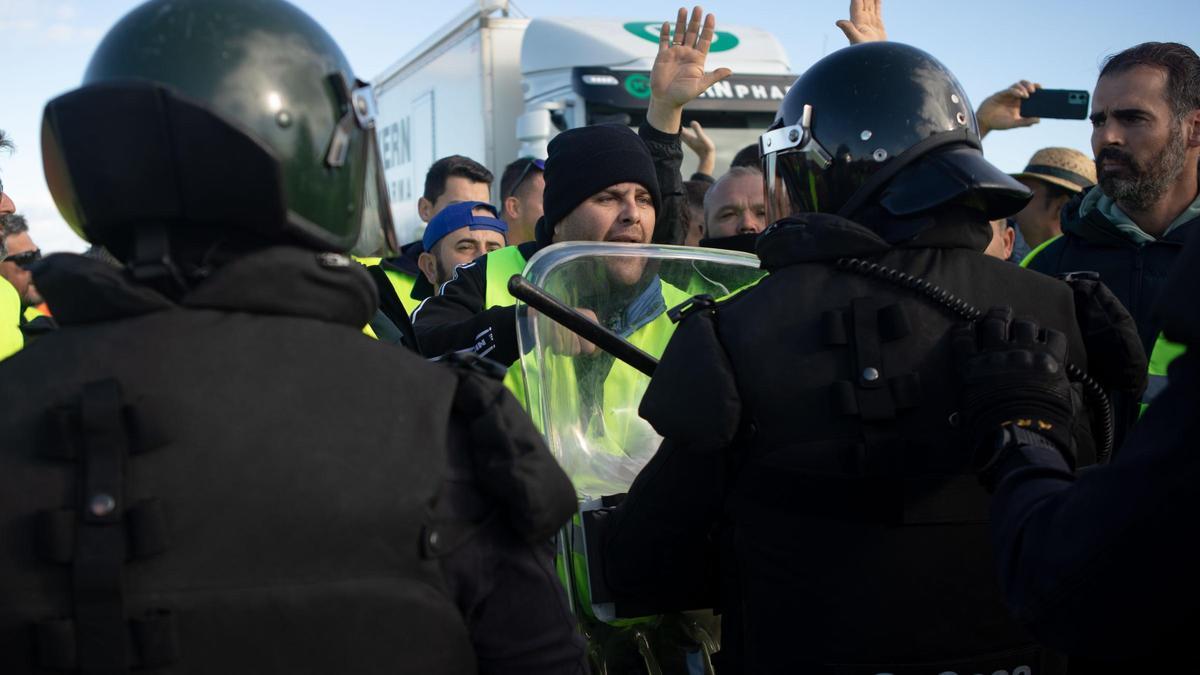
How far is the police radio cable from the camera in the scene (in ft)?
6.49

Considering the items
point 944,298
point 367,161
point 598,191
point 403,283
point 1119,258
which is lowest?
point 403,283

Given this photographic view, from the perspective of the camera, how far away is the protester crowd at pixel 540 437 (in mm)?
1240

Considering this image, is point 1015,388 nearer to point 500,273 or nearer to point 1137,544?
point 1137,544

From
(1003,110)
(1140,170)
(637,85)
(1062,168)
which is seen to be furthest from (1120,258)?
(637,85)

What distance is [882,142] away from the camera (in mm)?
2213

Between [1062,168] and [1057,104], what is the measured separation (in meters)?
1.14

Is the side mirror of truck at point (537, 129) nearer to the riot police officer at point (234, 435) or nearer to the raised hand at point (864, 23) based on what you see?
the raised hand at point (864, 23)

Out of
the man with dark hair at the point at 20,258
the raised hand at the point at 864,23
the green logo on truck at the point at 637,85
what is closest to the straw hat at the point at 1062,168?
the raised hand at the point at 864,23

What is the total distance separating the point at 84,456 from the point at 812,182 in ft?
5.35

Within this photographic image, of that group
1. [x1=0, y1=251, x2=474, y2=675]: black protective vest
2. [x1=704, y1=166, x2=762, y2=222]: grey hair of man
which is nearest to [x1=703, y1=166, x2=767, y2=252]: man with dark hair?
[x1=704, y1=166, x2=762, y2=222]: grey hair of man

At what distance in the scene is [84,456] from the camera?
1229 millimetres

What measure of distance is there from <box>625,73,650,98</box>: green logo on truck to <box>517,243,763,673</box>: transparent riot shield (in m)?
6.03

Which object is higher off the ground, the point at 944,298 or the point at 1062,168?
the point at 944,298

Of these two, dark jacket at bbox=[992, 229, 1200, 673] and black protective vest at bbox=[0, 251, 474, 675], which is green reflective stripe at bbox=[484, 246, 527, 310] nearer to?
black protective vest at bbox=[0, 251, 474, 675]
